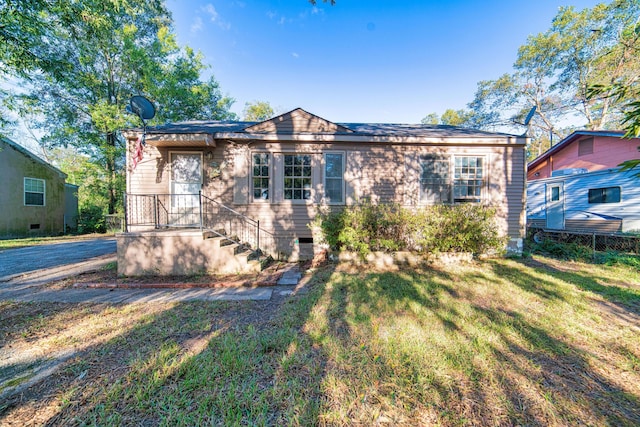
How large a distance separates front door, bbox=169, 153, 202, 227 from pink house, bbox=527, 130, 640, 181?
16201 millimetres

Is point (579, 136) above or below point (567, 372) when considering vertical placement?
above

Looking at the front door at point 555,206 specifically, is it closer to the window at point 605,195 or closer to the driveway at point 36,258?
the window at point 605,195

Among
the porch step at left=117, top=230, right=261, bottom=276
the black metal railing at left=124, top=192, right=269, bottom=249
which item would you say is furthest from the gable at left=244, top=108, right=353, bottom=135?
the porch step at left=117, top=230, right=261, bottom=276

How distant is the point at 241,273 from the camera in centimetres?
527

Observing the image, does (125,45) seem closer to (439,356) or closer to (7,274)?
(7,274)

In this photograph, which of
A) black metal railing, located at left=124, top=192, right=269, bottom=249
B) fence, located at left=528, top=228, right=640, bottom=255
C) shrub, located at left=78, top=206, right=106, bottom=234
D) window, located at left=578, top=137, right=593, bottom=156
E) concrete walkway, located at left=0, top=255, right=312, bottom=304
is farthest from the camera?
shrub, located at left=78, top=206, right=106, bottom=234

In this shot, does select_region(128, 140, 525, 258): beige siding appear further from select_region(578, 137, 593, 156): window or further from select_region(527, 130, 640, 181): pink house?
select_region(578, 137, 593, 156): window

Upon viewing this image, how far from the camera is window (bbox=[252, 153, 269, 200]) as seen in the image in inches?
261

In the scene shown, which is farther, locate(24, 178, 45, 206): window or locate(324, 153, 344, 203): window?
locate(24, 178, 45, 206): window

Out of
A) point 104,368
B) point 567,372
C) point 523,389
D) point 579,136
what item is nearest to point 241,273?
point 104,368

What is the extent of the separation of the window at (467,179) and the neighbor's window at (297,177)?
4.44 m

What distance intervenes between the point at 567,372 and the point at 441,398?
4.66 feet

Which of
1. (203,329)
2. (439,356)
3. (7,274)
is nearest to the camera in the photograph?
(439,356)

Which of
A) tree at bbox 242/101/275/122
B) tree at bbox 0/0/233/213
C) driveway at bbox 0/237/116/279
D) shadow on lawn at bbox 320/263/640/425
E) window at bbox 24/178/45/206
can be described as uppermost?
tree at bbox 242/101/275/122
